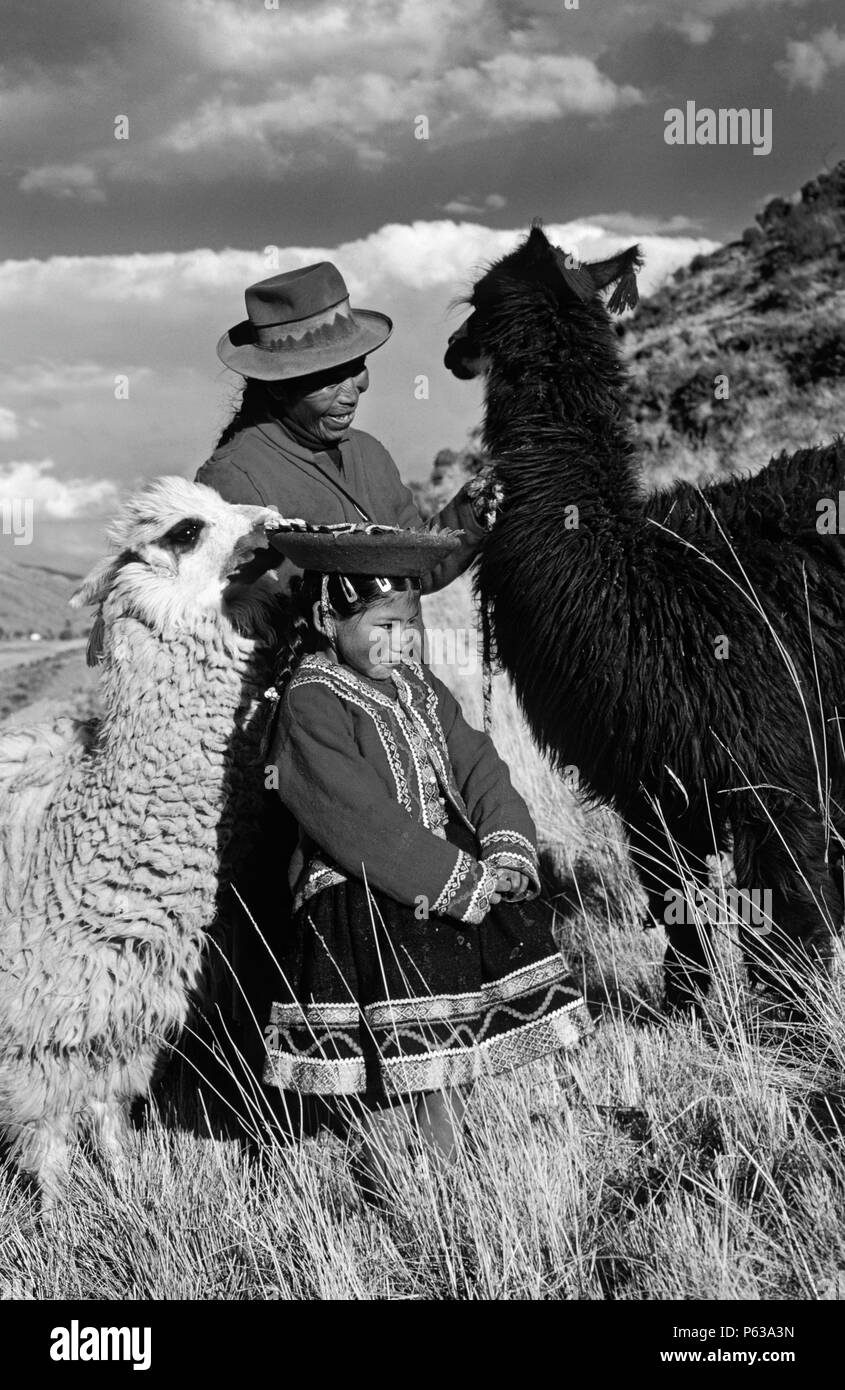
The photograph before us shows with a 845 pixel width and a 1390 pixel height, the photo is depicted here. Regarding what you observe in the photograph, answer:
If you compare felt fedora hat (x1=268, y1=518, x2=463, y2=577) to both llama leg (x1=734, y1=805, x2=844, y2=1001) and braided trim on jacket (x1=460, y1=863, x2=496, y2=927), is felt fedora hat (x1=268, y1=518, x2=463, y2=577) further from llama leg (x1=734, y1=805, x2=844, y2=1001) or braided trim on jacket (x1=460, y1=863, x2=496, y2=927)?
llama leg (x1=734, y1=805, x2=844, y2=1001)

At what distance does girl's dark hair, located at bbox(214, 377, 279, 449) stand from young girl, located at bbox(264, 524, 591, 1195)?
75cm

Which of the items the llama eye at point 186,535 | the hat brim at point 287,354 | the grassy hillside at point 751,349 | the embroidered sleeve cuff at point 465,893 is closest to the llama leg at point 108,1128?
the embroidered sleeve cuff at point 465,893

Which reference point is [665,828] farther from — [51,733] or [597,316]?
[51,733]

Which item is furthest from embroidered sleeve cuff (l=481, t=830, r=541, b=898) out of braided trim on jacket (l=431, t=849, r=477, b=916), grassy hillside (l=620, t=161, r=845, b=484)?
grassy hillside (l=620, t=161, r=845, b=484)

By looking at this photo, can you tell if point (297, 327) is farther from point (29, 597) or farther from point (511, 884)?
point (29, 597)

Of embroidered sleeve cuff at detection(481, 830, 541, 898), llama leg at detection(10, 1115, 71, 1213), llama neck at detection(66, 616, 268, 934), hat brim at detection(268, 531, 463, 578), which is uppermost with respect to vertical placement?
hat brim at detection(268, 531, 463, 578)

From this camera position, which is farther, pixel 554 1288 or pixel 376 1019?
pixel 376 1019

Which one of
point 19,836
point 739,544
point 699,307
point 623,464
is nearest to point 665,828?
point 739,544

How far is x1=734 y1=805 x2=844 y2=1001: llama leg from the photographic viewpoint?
2.87 meters

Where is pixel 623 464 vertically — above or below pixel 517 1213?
above

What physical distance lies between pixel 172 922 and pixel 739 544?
1.69 meters

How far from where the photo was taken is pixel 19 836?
8.97ft

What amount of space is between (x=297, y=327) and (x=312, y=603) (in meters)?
0.85

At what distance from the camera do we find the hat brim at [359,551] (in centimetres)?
229
